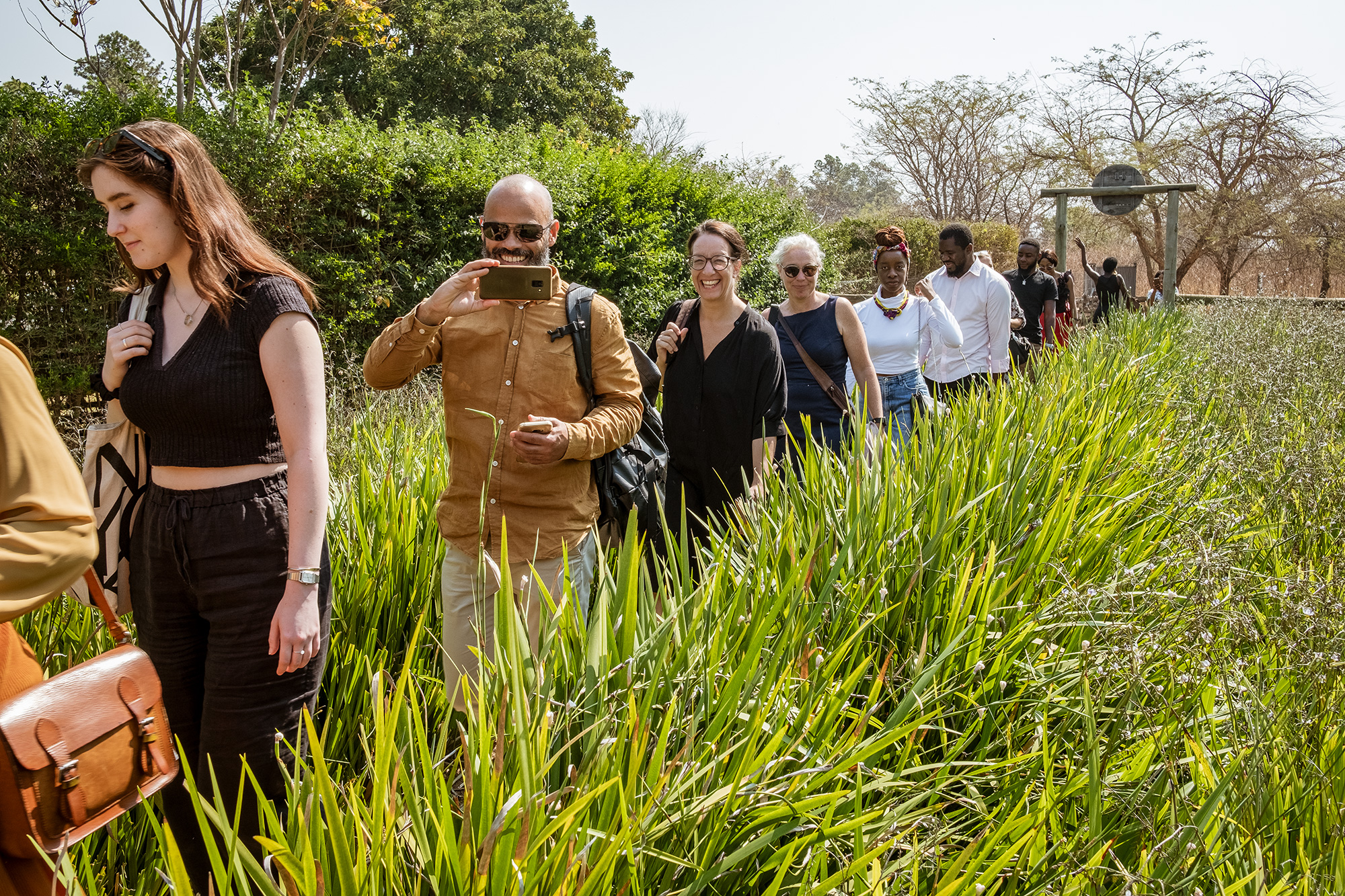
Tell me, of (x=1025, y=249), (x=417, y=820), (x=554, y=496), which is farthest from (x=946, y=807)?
(x=1025, y=249)

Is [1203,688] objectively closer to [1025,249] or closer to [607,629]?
[607,629]

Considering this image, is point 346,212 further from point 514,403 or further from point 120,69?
point 120,69

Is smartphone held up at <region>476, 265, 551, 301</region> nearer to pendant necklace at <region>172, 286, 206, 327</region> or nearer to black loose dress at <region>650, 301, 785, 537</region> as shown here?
pendant necklace at <region>172, 286, 206, 327</region>

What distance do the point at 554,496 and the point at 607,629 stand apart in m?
1.02

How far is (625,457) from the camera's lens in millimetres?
2859

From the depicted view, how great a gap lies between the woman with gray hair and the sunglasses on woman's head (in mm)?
1835

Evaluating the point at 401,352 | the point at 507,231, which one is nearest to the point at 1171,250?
the point at 507,231

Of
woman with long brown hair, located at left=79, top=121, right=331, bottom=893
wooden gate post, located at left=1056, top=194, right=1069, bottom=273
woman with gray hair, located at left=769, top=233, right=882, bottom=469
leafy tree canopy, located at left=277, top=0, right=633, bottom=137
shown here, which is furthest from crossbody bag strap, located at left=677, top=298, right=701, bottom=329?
leafy tree canopy, located at left=277, top=0, right=633, bottom=137

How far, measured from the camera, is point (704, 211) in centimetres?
1212

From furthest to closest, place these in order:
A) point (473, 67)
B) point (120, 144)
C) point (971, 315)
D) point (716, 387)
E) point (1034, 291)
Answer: point (473, 67), point (1034, 291), point (971, 315), point (716, 387), point (120, 144)

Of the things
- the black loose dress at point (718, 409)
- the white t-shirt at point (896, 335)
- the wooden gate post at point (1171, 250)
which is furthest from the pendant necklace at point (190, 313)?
the wooden gate post at point (1171, 250)

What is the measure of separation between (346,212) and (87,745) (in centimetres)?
742

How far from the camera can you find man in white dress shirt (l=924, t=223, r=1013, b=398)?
19.9 feet

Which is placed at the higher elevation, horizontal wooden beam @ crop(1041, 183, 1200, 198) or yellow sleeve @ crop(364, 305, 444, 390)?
horizontal wooden beam @ crop(1041, 183, 1200, 198)
